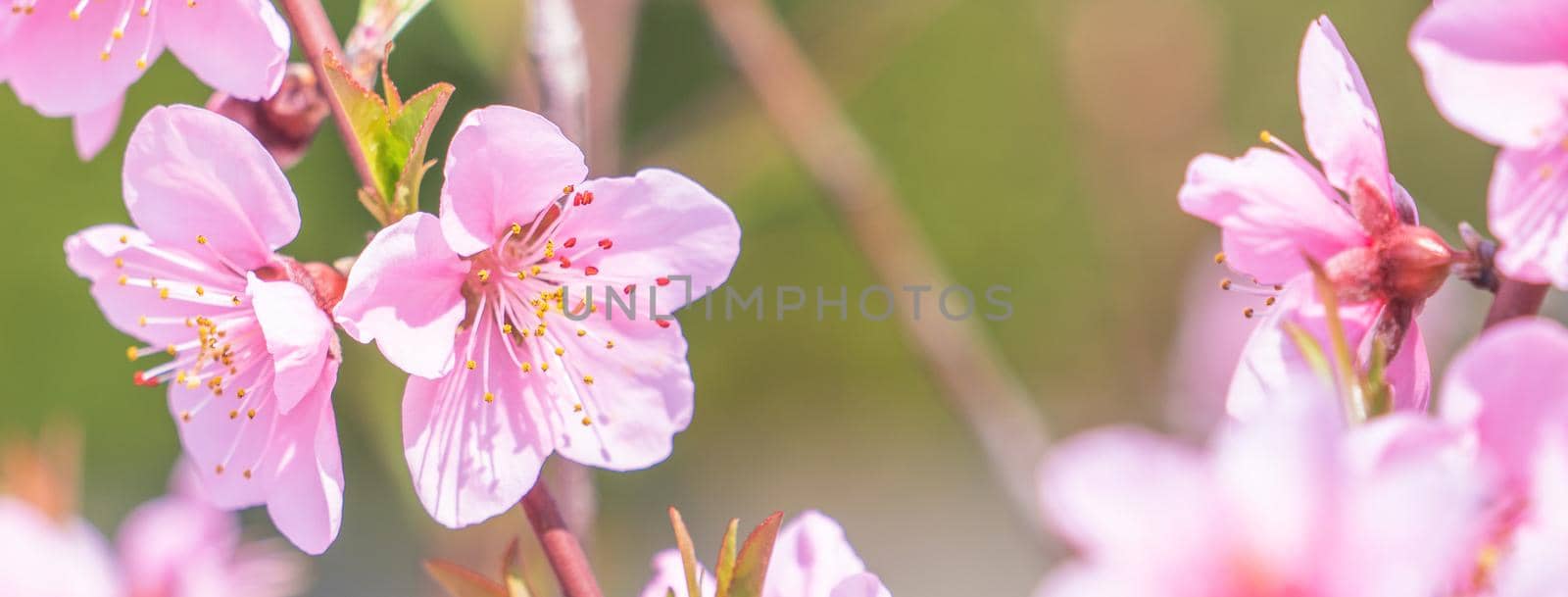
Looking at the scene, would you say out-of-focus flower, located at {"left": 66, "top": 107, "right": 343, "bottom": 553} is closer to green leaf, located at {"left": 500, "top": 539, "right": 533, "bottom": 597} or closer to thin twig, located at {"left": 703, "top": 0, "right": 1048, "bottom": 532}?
green leaf, located at {"left": 500, "top": 539, "right": 533, "bottom": 597}

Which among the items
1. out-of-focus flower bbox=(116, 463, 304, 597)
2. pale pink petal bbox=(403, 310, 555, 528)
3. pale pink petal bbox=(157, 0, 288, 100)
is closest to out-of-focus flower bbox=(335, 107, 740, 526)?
pale pink petal bbox=(403, 310, 555, 528)

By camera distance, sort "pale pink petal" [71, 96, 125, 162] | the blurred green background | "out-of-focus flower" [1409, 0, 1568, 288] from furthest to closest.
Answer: the blurred green background, "pale pink petal" [71, 96, 125, 162], "out-of-focus flower" [1409, 0, 1568, 288]

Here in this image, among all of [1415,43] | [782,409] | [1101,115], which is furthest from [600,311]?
[782,409]

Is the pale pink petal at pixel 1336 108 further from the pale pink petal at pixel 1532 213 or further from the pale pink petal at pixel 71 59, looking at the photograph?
the pale pink petal at pixel 71 59

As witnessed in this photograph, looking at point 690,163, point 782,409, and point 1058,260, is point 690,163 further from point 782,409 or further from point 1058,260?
point 782,409

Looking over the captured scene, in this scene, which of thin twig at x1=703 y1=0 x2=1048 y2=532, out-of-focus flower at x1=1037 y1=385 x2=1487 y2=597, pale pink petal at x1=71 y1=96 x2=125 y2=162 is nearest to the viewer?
out-of-focus flower at x1=1037 y1=385 x2=1487 y2=597
